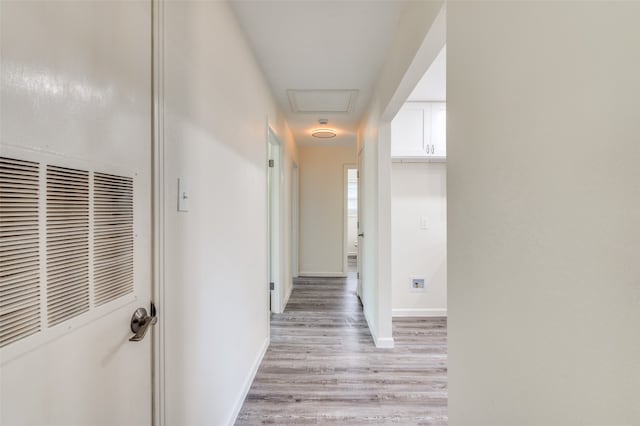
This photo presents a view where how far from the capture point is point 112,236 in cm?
71

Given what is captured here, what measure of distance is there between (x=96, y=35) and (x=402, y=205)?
118 inches

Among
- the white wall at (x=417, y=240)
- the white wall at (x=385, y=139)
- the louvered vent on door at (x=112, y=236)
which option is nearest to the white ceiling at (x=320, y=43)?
the white wall at (x=385, y=139)

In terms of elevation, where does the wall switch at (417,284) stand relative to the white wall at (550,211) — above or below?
below

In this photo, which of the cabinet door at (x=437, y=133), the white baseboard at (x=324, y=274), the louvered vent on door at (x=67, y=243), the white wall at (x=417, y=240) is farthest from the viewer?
the white baseboard at (x=324, y=274)

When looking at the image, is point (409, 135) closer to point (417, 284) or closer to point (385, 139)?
point (385, 139)

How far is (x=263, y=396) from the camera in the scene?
1.85 m

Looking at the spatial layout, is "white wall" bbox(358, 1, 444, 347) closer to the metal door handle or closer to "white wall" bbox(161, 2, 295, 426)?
A: "white wall" bbox(161, 2, 295, 426)

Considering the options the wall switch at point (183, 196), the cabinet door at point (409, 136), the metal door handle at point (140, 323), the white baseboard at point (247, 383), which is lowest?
the white baseboard at point (247, 383)

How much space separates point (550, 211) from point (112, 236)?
1.01 meters

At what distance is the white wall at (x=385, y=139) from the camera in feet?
4.58

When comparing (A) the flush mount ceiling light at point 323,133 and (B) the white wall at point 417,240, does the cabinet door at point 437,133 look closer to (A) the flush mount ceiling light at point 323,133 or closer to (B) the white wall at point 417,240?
(B) the white wall at point 417,240

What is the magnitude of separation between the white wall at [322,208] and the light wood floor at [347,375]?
200 centimetres

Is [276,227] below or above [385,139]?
below

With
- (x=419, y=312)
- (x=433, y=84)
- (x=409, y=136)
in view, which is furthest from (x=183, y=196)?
(x=419, y=312)
